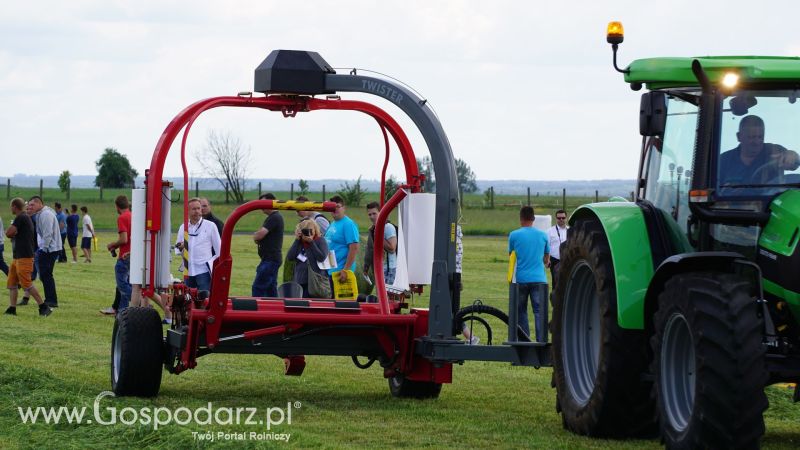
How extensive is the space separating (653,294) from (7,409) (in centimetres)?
467

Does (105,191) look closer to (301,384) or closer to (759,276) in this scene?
(301,384)

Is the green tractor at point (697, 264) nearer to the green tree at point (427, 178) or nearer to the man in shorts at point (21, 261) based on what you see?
the green tree at point (427, 178)

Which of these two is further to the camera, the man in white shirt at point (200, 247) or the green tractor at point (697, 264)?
the man in white shirt at point (200, 247)

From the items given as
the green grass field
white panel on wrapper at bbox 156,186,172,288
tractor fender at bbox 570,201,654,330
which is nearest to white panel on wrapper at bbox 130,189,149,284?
white panel on wrapper at bbox 156,186,172,288

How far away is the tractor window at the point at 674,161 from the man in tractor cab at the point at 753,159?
32 cm

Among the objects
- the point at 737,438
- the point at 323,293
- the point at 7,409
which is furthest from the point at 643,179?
the point at 323,293

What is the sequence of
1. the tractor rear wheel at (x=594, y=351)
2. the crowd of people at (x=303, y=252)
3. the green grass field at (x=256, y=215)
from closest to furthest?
the tractor rear wheel at (x=594, y=351), the crowd of people at (x=303, y=252), the green grass field at (x=256, y=215)

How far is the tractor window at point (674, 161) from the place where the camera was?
8.48 meters

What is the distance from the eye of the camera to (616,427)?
8.84 meters

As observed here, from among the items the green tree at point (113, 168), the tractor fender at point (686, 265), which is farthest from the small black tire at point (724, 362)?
the green tree at point (113, 168)

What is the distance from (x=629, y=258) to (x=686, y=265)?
0.84 metres

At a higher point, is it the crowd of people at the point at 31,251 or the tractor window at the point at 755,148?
the tractor window at the point at 755,148

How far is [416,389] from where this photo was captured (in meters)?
11.5

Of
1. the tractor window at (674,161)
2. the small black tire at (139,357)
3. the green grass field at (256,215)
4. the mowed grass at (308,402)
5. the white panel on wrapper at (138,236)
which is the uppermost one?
the tractor window at (674,161)
